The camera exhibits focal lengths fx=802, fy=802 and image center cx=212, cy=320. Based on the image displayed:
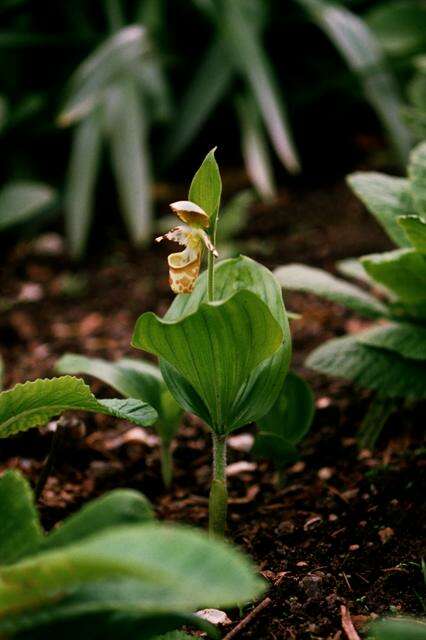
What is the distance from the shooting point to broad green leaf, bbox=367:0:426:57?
Result: 350 centimetres

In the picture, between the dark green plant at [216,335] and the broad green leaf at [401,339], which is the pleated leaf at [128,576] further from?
the broad green leaf at [401,339]

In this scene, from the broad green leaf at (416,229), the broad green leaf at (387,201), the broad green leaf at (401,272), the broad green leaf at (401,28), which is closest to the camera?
the broad green leaf at (416,229)

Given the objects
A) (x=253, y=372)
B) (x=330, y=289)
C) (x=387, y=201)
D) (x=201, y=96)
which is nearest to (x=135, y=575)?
(x=253, y=372)

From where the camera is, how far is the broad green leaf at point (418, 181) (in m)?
1.69

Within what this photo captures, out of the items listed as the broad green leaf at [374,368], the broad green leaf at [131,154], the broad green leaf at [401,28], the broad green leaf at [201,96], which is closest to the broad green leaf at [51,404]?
the broad green leaf at [374,368]

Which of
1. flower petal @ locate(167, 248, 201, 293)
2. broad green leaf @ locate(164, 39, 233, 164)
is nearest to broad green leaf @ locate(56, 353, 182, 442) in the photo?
flower petal @ locate(167, 248, 201, 293)

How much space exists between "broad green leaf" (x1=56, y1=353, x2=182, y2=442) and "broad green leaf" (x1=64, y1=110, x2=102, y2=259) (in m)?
1.68

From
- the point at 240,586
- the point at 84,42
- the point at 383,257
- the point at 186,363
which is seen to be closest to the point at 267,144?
the point at 84,42

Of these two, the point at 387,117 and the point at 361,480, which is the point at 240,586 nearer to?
the point at 361,480

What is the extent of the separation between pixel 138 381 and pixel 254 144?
192 centimetres

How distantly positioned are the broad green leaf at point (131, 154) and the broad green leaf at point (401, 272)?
1604 millimetres

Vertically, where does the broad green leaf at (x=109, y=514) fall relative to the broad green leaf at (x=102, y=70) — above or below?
below

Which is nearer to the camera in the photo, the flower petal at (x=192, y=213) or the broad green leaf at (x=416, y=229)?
the flower petal at (x=192, y=213)

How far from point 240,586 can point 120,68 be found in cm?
293
